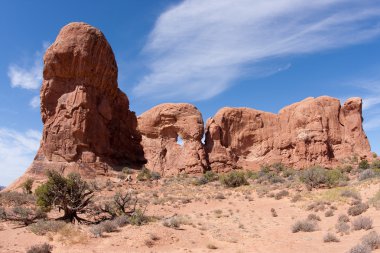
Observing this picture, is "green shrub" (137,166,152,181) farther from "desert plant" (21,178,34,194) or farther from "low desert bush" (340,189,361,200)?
"low desert bush" (340,189,361,200)

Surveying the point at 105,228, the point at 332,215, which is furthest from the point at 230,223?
the point at 105,228

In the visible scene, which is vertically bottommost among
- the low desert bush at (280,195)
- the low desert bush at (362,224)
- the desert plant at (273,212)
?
the low desert bush at (362,224)

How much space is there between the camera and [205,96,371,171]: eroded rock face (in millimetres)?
45438

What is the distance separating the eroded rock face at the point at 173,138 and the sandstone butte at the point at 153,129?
0.11 metres

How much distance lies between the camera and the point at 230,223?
52.4 ft

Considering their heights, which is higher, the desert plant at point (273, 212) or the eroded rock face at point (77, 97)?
the eroded rock face at point (77, 97)

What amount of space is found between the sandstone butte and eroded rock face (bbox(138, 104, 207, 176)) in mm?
114

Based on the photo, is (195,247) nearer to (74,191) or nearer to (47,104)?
(74,191)

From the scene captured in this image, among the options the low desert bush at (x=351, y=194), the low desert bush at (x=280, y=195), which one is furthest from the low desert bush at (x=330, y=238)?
the low desert bush at (x=280, y=195)

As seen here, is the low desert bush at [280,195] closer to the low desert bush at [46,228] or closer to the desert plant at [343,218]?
the desert plant at [343,218]

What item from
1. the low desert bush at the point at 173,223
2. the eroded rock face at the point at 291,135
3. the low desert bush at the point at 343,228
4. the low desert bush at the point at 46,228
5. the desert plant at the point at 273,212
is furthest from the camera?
the eroded rock face at the point at 291,135

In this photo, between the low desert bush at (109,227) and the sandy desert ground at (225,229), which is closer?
the sandy desert ground at (225,229)

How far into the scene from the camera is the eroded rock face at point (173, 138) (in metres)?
40.7

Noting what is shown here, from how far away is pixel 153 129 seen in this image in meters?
44.2
